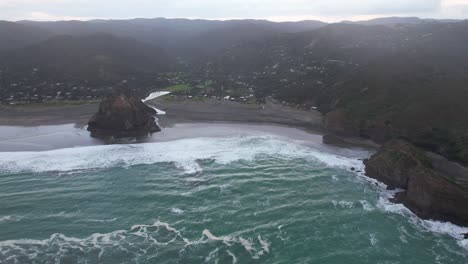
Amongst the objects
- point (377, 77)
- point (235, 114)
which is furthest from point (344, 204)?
point (377, 77)

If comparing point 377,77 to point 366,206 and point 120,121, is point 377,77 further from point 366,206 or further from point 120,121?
point 120,121

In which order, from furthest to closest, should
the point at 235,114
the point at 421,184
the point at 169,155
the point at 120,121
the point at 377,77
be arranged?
the point at 377,77 → the point at 235,114 → the point at 120,121 → the point at 169,155 → the point at 421,184

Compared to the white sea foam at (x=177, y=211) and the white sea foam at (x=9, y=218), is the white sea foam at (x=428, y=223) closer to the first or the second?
the white sea foam at (x=177, y=211)

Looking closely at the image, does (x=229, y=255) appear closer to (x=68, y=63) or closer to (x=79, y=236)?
(x=79, y=236)

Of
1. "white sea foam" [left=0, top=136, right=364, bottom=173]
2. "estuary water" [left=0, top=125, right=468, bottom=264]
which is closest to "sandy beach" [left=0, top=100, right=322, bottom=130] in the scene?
"white sea foam" [left=0, top=136, right=364, bottom=173]

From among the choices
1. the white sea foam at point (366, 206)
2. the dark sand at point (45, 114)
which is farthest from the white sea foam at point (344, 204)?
the dark sand at point (45, 114)

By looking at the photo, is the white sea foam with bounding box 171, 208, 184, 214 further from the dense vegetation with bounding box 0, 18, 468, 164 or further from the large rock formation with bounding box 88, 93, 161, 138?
the dense vegetation with bounding box 0, 18, 468, 164

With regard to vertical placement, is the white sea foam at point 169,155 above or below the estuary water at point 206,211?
above

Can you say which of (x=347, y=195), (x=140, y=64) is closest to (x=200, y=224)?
(x=347, y=195)
